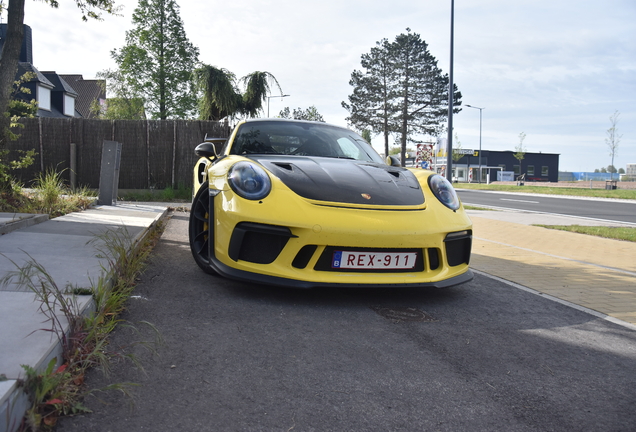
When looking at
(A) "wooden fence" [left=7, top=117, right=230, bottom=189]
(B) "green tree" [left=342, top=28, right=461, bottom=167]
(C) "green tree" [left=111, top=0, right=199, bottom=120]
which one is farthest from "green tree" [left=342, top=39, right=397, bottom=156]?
(A) "wooden fence" [left=7, top=117, right=230, bottom=189]

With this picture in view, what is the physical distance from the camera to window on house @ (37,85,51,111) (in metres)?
30.6

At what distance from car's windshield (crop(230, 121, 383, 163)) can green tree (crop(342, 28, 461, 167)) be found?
3999 cm

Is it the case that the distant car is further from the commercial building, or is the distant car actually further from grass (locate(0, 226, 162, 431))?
the commercial building

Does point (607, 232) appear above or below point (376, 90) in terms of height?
below

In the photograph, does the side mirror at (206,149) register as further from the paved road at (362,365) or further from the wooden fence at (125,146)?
the wooden fence at (125,146)

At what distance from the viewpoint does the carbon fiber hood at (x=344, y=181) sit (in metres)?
3.32

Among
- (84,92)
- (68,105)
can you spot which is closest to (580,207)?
(68,105)

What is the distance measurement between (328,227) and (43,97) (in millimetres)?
34031

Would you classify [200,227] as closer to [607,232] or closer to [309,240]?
[309,240]

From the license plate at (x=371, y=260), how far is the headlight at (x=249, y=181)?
64cm

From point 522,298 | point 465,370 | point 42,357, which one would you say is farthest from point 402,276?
point 42,357

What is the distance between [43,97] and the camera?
31.4 meters

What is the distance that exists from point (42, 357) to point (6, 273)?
60.5 inches

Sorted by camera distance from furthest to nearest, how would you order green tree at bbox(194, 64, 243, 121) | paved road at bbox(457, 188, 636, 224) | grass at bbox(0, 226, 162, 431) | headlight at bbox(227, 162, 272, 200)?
green tree at bbox(194, 64, 243, 121)
paved road at bbox(457, 188, 636, 224)
headlight at bbox(227, 162, 272, 200)
grass at bbox(0, 226, 162, 431)
